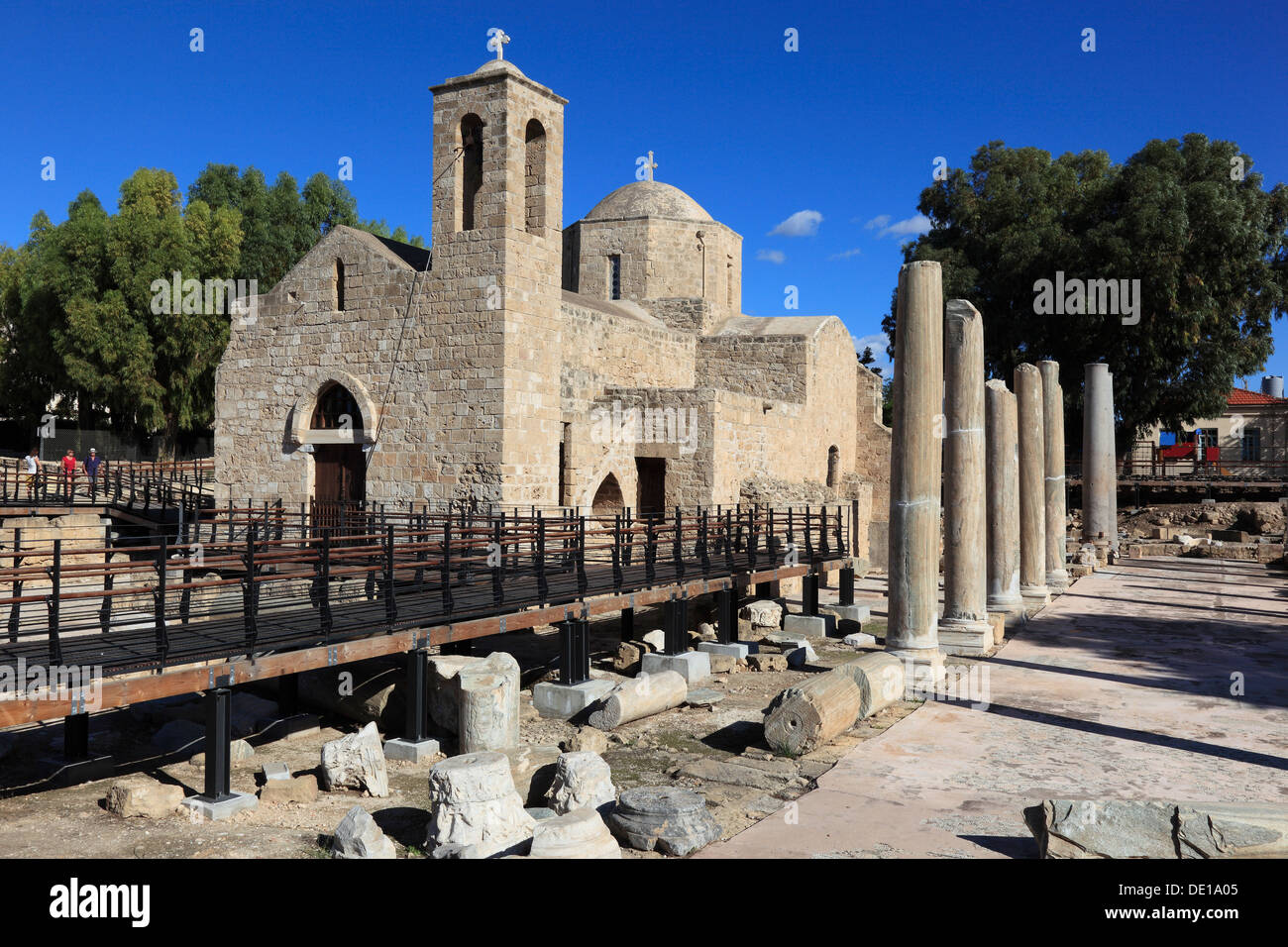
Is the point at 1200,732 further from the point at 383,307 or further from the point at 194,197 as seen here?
the point at 194,197

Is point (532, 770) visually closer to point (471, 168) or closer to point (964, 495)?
point (964, 495)

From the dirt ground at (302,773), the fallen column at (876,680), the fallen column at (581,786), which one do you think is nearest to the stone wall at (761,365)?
the dirt ground at (302,773)

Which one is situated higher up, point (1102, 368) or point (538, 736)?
point (1102, 368)

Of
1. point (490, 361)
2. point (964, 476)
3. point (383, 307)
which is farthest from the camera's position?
point (383, 307)

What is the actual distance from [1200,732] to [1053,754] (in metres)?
1.73

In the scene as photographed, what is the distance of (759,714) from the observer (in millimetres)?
9758

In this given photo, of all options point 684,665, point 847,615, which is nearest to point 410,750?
point 684,665

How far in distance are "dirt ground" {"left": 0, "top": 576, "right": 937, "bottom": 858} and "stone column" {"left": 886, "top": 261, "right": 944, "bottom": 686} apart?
141 cm

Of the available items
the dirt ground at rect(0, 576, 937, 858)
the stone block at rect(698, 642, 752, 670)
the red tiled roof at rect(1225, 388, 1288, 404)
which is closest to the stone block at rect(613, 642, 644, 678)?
the dirt ground at rect(0, 576, 937, 858)

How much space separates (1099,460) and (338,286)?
17.5 m

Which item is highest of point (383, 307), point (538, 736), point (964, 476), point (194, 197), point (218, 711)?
point (194, 197)

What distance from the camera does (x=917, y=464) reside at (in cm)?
1099

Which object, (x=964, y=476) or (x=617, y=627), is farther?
(x=617, y=627)
